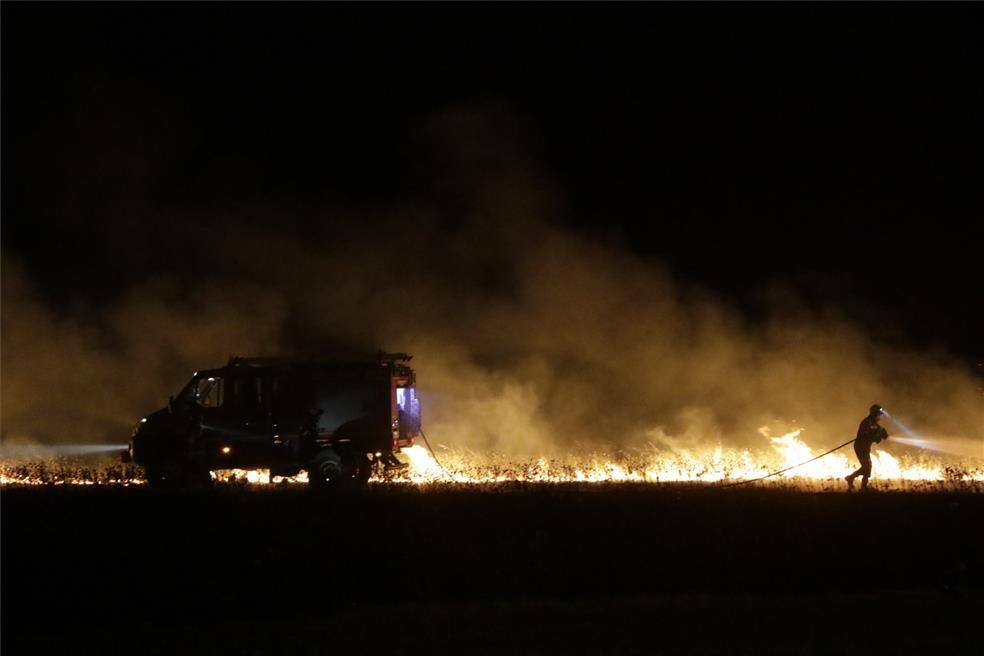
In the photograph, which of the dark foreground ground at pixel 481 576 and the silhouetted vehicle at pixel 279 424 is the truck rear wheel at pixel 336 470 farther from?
the dark foreground ground at pixel 481 576

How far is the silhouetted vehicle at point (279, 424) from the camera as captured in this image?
1745 cm

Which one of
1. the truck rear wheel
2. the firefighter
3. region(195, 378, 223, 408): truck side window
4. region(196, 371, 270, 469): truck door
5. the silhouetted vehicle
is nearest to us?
the firefighter

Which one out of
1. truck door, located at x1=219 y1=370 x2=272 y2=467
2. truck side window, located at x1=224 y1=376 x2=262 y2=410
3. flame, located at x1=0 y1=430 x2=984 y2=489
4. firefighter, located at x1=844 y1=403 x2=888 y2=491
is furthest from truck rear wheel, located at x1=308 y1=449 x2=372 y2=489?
firefighter, located at x1=844 y1=403 x2=888 y2=491

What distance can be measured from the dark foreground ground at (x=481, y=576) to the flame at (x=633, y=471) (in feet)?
15.9

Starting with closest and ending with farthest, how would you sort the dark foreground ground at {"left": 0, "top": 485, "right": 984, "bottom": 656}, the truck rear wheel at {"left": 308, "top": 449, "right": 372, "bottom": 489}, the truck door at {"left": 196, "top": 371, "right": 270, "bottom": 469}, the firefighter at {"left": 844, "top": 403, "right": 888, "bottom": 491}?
the dark foreground ground at {"left": 0, "top": 485, "right": 984, "bottom": 656} < the firefighter at {"left": 844, "top": 403, "right": 888, "bottom": 491} < the truck rear wheel at {"left": 308, "top": 449, "right": 372, "bottom": 489} < the truck door at {"left": 196, "top": 371, "right": 270, "bottom": 469}

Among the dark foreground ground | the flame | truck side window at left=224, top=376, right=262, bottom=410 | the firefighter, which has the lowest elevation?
the dark foreground ground

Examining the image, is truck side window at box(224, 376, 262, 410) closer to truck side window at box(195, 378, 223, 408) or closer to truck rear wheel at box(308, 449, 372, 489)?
truck side window at box(195, 378, 223, 408)

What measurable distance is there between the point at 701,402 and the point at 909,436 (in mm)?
4743

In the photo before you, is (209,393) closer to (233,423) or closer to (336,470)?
(233,423)

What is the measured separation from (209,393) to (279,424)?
1.43 m

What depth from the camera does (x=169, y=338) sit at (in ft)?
82.8

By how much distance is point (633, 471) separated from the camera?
19.2m

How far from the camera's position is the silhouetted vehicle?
1745 cm

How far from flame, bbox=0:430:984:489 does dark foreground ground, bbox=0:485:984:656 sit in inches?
191
